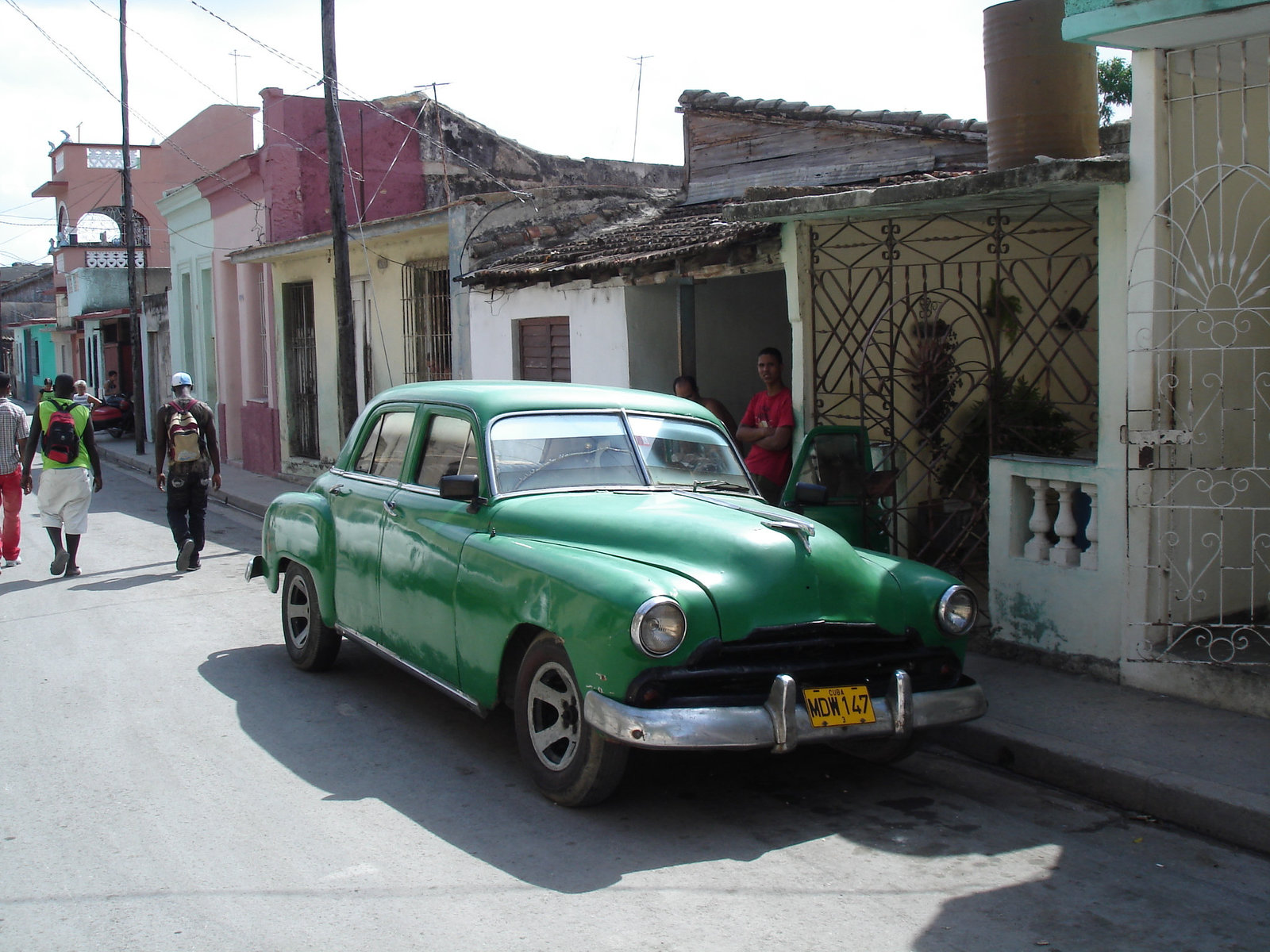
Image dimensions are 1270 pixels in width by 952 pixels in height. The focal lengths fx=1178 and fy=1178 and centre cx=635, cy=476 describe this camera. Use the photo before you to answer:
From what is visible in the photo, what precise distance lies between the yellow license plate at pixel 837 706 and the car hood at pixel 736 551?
0.90 ft

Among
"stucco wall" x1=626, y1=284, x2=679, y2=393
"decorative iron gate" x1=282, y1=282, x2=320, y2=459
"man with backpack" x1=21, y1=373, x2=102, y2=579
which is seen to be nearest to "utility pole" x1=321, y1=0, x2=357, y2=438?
"man with backpack" x1=21, y1=373, x2=102, y2=579

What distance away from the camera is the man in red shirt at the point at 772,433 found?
8.31 m

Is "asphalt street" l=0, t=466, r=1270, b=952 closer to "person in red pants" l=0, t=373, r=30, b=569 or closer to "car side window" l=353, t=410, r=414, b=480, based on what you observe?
"car side window" l=353, t=410, r=414, b=480

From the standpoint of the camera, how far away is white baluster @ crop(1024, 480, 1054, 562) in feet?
21.7

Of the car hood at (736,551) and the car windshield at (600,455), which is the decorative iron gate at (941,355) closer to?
the car windshield at (600,455)

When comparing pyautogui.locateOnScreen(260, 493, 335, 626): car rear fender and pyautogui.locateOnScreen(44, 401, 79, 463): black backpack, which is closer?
pyautogui.locateOnScreen(260, 493, 335, 626): car rear fender

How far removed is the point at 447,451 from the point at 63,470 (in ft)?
20.7

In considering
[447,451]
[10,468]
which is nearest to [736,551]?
[447,451]

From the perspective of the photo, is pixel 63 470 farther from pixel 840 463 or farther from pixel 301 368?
pixel 301 368

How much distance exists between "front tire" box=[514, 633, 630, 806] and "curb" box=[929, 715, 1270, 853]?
1899mm

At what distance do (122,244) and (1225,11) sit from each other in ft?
132

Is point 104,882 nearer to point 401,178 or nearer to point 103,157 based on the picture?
point 401,178

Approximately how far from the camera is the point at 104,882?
13.0ft

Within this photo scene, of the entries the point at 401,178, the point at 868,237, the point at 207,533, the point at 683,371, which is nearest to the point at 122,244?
the point at 401,178
